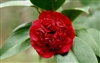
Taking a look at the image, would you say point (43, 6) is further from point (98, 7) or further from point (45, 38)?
point (98, 7)

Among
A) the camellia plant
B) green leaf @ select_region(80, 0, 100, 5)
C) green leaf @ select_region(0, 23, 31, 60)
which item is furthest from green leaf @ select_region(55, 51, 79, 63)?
green leaf @ select_region(80, 0, 100, 5)

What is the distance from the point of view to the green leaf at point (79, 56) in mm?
861

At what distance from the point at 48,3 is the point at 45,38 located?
17 cm

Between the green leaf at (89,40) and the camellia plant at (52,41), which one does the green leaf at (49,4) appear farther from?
the green leaf at (89,40)

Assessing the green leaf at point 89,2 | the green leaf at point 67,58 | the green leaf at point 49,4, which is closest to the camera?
the green leaf at point 67,58

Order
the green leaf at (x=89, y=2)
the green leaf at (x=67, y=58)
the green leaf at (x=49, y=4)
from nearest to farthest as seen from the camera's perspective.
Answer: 1. the green leaf at (x=67, y=58)
2. the green leaf at (x=49, y=4)
3. the green leaf at (x=89, y=2)

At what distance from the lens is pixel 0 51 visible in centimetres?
94

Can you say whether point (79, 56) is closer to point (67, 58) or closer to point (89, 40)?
point (67, 58)

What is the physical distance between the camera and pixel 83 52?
89 cm

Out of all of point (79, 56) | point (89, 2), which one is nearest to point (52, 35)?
point (79, 56)

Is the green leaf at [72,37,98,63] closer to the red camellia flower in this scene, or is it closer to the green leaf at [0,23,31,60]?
the red camellia flower

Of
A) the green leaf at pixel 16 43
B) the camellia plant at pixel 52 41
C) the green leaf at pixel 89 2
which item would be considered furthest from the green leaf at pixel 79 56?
the green leaf at pixel 89 2

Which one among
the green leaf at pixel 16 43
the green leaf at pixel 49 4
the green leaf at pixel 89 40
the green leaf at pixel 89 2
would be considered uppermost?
the green leaf at pixel 49 4

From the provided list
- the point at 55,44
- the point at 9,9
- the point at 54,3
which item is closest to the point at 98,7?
the point at 54,3
